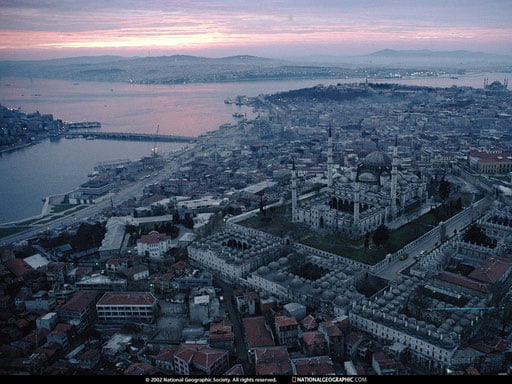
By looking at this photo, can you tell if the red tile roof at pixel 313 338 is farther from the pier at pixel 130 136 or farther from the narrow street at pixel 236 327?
the pier at pixel 130 136

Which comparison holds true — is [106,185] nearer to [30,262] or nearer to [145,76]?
[30,262]

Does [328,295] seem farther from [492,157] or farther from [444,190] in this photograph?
[492,157]

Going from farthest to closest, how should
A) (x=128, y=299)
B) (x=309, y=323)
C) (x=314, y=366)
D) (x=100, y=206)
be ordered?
(x=100, y=206), (x=128, y=299), (x=309, y=323), (x=314, y=366)

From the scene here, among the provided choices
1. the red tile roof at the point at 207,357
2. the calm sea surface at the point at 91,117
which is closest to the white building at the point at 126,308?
the red tile roof at the point at 207,357

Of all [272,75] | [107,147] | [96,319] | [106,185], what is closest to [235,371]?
[96,319]

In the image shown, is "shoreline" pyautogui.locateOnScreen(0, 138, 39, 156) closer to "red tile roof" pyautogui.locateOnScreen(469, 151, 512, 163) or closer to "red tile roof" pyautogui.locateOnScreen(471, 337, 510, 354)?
"red tile roof" pyautogui.locateOnScreen(469, 151, 512, 163)

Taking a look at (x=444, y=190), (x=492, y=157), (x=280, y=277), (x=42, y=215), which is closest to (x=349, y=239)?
(x=280, y=277)
